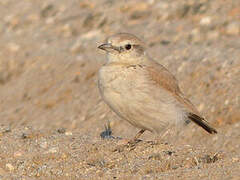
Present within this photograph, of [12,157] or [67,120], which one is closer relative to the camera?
[12,157]

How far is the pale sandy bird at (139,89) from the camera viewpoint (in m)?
6.69

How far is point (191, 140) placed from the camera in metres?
9.25

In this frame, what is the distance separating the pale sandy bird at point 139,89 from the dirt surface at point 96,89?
0.34m

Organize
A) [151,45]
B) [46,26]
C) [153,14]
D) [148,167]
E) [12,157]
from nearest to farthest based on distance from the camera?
[148,167] → [12,157] → [151,45] → [153,14] → [46,26]

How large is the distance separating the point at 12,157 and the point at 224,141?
374 centimetres

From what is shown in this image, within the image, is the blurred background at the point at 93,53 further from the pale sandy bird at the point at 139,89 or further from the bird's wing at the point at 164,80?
the pale sandy bird at the point at 139,89

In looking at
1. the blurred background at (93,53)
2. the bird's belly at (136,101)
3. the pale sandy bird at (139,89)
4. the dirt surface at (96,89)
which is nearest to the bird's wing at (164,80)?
the pale sandy bird at (139,89)

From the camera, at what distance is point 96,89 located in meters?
10.8

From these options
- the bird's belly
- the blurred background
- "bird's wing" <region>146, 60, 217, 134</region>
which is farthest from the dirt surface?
"bird's wing" <region>146, 60, 217, 134</region>

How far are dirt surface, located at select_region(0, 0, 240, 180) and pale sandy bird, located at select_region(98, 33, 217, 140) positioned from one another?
34 centimetres

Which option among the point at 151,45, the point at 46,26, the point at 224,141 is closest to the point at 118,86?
the point at 224,141

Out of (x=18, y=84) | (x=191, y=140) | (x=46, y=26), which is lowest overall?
(x=191, y=140)

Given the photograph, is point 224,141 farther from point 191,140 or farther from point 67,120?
point 67,120

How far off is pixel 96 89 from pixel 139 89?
13.5 ft
